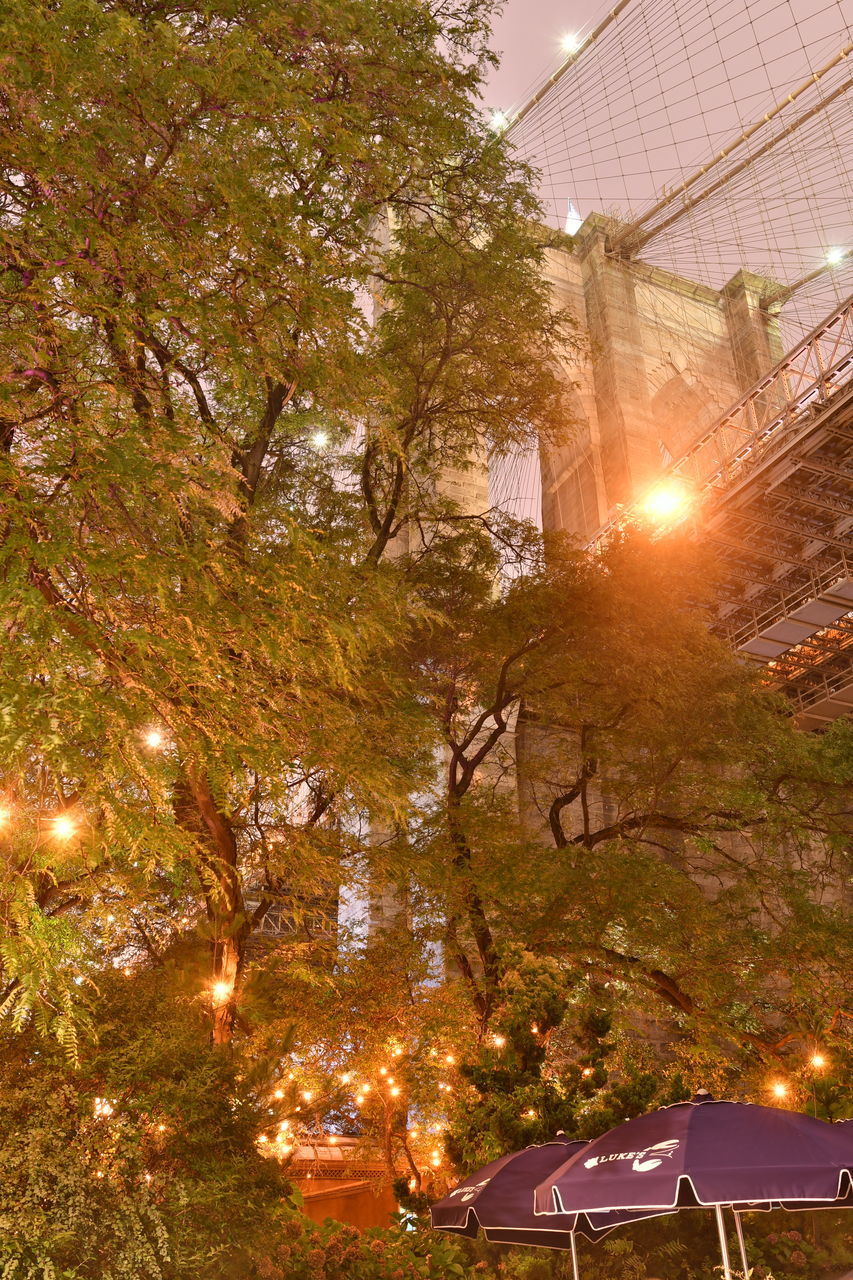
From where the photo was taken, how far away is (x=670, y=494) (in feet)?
81.7

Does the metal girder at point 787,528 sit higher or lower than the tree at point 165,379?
higher

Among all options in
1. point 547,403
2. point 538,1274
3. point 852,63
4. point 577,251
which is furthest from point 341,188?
point 577,251

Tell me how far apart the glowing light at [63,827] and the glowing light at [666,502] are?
19464mm

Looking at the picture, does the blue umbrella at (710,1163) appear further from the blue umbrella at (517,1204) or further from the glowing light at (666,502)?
the glowing light at (666,502)

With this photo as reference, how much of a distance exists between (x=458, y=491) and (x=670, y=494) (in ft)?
20.0

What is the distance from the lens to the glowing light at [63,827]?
17.4 ft

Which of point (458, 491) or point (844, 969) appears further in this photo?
point (458, 491)

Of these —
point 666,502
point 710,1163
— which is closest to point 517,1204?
point 710,1163

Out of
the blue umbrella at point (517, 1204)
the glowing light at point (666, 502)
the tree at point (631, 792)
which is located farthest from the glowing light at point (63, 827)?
the glowing light at point (666, 502)

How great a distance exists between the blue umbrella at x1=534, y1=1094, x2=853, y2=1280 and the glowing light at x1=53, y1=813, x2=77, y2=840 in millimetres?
3923

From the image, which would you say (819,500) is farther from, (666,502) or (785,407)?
(666,502)

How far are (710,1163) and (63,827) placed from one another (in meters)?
4.23

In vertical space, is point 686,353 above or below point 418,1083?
above

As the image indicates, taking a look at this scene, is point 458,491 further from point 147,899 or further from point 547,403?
point 147,899
